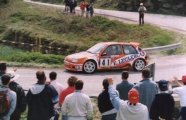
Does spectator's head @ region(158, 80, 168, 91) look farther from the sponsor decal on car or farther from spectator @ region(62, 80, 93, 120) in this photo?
the sponsor decal on car

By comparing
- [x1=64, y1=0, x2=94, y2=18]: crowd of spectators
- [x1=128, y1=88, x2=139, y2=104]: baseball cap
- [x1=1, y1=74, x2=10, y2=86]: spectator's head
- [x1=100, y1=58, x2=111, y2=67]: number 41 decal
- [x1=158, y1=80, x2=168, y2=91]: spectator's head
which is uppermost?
[x1=64, y1=0, x2=94, y2=18]: crowd of spectators

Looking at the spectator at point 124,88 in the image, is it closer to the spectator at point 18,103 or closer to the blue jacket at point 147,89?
the blue jacket at point 147,89

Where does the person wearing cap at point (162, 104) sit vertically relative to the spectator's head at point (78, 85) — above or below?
below

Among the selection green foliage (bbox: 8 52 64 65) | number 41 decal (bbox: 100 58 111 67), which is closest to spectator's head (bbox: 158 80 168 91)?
number 41 decal (bbox: 100 58 111 67)

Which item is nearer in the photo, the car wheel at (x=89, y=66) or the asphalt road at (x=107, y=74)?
the asphalt road at (x=107, y=74)

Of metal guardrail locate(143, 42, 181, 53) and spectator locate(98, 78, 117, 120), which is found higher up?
metal guardrail locate(143, 42, 181, 53)

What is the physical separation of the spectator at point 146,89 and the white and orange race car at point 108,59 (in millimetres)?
11809

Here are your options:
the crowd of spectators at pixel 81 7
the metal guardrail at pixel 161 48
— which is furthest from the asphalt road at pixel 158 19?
the metal guardrail at pixel 161 48

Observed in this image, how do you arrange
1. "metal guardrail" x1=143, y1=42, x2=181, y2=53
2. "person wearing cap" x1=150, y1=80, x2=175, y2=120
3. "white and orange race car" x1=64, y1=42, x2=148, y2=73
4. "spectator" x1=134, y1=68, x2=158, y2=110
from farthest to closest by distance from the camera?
"metal guardrail" x1=143, y1=42, x2=181, y2=53 < "white and orange race car" x1=64, y1=42, x2=148, y2=73 < "spectator" x1=134, y1=68, x2=158, y2=110 < "person wearing cap" x1=150, y1=80, x2=175, y2=120

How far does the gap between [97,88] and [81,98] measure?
29.7 ft

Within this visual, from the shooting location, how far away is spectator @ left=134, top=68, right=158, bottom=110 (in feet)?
32.0

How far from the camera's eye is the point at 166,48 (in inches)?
1025

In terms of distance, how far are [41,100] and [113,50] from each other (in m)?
13.2

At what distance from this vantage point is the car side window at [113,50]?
21922mm
